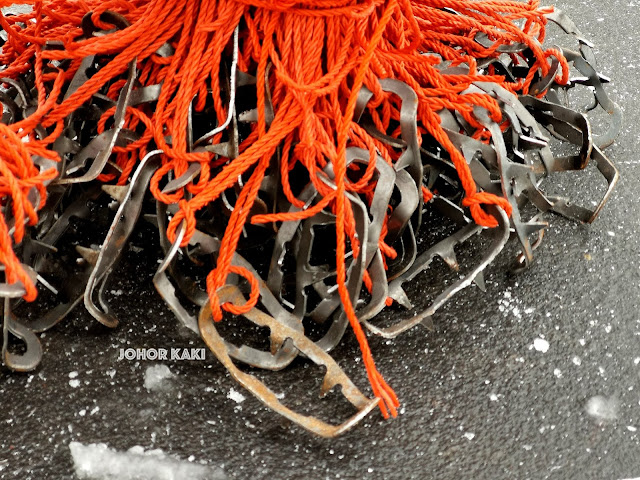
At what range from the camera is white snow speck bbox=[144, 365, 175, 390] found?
770mm

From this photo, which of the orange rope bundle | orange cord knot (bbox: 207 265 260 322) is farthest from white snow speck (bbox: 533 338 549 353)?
orange cord knot (bbox: 207 265 260 322)

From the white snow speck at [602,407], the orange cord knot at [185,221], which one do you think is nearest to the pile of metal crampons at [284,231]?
the orange cord knot at [185,221]

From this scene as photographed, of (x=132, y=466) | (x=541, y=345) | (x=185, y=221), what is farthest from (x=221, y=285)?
(x=541, y=345)

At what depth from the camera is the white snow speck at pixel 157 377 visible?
0.77 m

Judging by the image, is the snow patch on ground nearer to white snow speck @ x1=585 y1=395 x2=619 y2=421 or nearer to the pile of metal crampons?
the pile of metal crampons

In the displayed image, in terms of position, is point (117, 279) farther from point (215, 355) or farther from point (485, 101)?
point (485, 101)

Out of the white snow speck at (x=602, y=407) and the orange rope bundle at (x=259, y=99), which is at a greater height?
the orange rope bundle at (x=259, y=99)

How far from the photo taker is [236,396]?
0.76 m

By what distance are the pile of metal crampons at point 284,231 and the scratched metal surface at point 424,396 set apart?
0.03 meters

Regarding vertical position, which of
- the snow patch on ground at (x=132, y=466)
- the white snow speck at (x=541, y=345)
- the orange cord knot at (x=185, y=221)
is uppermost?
the orange cord knot at (x=185, y=221)

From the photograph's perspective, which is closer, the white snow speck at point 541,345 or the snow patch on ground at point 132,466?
the snow patch on ground at point 132,466

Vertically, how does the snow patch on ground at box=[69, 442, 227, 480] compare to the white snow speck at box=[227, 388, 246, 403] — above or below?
below

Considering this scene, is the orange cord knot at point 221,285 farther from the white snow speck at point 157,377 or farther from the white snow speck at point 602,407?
the white snow speck at point 602,407

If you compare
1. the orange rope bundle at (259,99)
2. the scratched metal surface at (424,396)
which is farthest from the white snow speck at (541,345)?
the orange rope bundle at (259,99)
